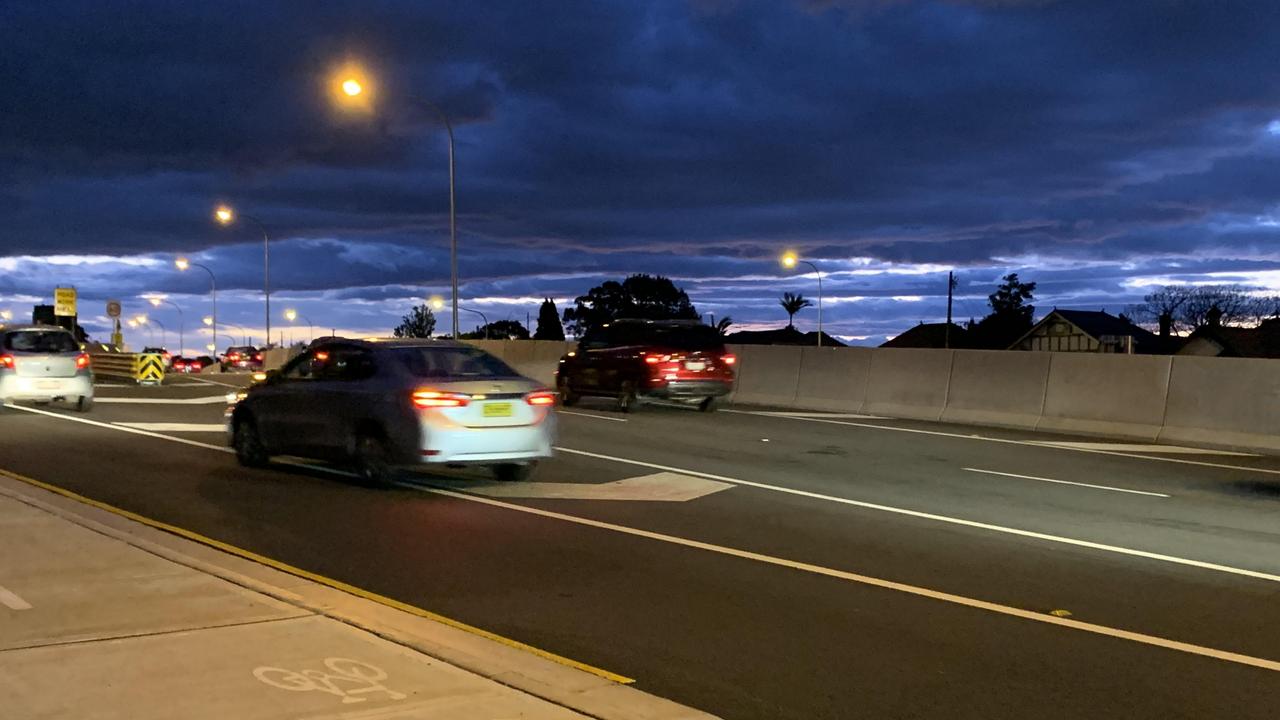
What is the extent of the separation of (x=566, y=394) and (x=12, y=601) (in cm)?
1769

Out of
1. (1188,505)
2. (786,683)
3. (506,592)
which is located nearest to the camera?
(786,683)

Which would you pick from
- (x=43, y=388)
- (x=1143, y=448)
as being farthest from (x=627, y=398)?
(x=43, y=388)

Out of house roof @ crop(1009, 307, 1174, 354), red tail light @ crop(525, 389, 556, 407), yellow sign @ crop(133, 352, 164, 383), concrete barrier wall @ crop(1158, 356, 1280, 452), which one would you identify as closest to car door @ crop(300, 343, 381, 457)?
red tail light @ crop(525, 389, 556, 407)

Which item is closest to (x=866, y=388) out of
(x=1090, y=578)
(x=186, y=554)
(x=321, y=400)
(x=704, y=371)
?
(x=704, y=371)

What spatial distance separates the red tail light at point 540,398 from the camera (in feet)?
42.3

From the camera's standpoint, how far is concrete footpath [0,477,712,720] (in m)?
5.42

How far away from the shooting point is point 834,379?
25812mm

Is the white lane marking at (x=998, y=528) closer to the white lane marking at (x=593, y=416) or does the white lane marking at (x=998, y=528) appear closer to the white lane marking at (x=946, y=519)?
the white lane marking at (x=946, y=519)

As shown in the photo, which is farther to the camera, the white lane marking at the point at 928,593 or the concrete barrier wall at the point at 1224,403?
the concrete barrier wall at the point at 1224,403

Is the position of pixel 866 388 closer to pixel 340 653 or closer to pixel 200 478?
pixel 200 478

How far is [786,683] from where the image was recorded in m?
6.21

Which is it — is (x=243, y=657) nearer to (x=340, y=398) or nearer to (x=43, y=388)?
(x=340, y=398)

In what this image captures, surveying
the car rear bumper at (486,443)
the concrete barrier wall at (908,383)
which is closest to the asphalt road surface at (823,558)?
the car rear bumper at (486,443)

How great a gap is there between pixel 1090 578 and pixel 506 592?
13.6 ft
